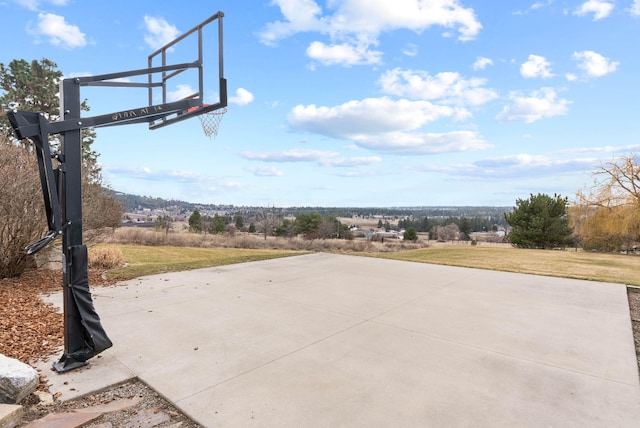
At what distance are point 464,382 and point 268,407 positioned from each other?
157 centimetres

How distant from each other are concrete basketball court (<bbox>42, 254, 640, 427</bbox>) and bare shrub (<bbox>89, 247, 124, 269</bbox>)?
3.43 meters

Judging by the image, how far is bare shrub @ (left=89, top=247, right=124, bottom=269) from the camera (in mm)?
8727

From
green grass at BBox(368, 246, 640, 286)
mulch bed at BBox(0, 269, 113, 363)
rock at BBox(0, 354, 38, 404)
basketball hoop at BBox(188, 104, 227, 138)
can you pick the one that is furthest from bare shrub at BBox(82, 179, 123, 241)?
green grass at BBox(368, 246, 640, 286)

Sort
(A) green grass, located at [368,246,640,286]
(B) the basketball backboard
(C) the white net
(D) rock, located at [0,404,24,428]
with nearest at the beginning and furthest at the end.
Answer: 1. (D) rock, located at [0,404,24,428]
2. (B) the basketball backboard
3. (C) the white net
4. (A) green grass, located at [368,246,640,286]

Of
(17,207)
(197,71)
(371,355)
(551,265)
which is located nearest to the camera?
(371,355)

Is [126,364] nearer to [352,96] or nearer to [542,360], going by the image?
[542,360]

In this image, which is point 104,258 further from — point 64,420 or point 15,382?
point 64,420

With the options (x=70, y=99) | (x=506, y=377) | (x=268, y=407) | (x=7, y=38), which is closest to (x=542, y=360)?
(x=506, y=377)

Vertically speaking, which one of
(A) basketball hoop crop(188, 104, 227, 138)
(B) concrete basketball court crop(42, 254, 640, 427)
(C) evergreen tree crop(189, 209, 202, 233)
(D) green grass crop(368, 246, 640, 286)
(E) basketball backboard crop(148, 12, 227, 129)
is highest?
(E) basketball backboard crop(148, 12, 227, 129)

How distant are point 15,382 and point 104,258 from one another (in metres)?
7.38

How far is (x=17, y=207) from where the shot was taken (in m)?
5.80

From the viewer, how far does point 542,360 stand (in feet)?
10.8

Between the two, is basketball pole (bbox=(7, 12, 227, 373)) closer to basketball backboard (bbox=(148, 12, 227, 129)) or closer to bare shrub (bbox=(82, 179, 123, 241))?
basketball backboard (bbox=(148, 12, 227, 129))

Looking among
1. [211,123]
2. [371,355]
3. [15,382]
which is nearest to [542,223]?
[211,123]
